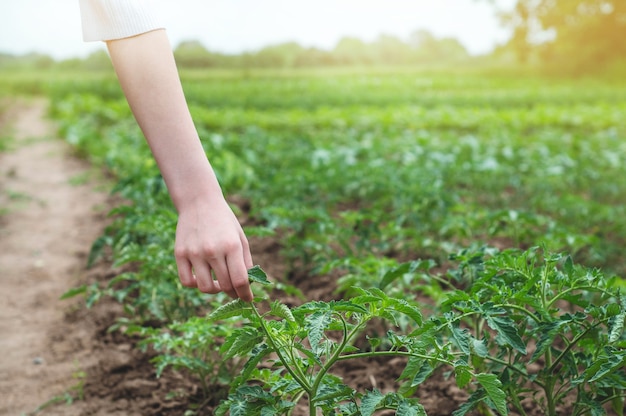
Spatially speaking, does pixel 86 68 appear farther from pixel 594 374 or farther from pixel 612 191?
pixel 594 374

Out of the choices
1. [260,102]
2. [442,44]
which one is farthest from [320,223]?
[442,44]

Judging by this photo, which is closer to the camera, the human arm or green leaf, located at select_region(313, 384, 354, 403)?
the human arm

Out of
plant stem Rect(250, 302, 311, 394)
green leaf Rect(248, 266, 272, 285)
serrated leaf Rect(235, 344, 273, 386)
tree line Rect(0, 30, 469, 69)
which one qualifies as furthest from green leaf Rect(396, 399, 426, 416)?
tree line Rect(0, 30, 469, 69)

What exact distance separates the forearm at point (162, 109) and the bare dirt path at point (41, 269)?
5.69 feet

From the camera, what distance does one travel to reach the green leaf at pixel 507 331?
158 centimetres

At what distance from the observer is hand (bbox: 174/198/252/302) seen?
1254mm

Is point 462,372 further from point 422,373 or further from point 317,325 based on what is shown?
point 317,325

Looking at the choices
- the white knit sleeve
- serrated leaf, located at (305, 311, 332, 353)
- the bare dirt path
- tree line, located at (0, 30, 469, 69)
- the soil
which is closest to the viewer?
the white knit sleeve

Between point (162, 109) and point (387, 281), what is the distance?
40.9 inches

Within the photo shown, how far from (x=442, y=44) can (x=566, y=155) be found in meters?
32.9

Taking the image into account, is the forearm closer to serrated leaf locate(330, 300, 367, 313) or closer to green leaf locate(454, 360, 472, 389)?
serrated leaf locate(330, 300, 367, 313)

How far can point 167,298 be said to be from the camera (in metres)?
2.72

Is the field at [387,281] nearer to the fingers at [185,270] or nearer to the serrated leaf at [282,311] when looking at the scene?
the serrated leaf at [282,311]

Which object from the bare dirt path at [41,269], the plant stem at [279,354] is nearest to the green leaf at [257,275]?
the plant stem at [279,354]
